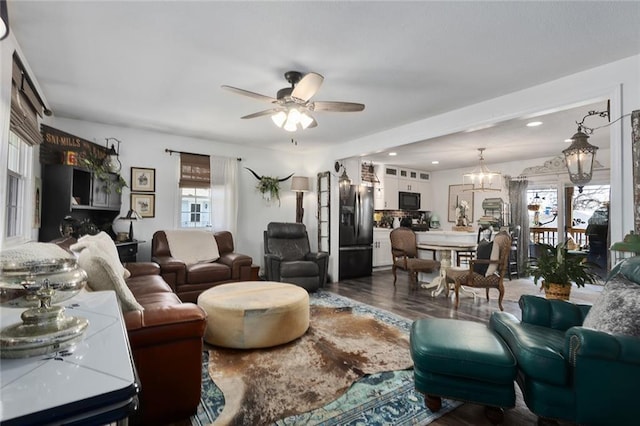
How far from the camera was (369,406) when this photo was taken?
6.03 feet

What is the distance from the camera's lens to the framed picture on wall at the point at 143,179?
4.52 m

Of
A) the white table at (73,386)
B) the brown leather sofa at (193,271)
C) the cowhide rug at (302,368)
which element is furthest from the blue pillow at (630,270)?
the brown leather sofa at (193,271)

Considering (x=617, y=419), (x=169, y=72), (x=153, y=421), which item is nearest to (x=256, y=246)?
(x=169, y=72)

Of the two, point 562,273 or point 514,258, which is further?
point 514,258

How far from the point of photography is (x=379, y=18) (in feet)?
6.35

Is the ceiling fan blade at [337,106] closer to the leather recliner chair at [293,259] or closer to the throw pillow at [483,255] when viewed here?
the leather recliner chair at [293,259]

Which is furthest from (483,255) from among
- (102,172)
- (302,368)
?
(102,172)

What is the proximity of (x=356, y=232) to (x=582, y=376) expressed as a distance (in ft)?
14.0

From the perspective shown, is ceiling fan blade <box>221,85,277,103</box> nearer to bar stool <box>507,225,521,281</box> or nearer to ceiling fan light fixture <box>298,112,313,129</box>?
ceiling fan light fixture <box>298,112,313,129</box>

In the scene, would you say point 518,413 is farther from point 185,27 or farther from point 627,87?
point 185,27

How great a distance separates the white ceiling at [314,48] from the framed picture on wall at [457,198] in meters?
3.68

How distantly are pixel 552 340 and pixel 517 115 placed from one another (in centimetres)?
221

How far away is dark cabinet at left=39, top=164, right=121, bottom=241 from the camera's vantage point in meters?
3.34

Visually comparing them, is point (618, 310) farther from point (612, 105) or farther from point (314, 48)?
point (314, 48)
